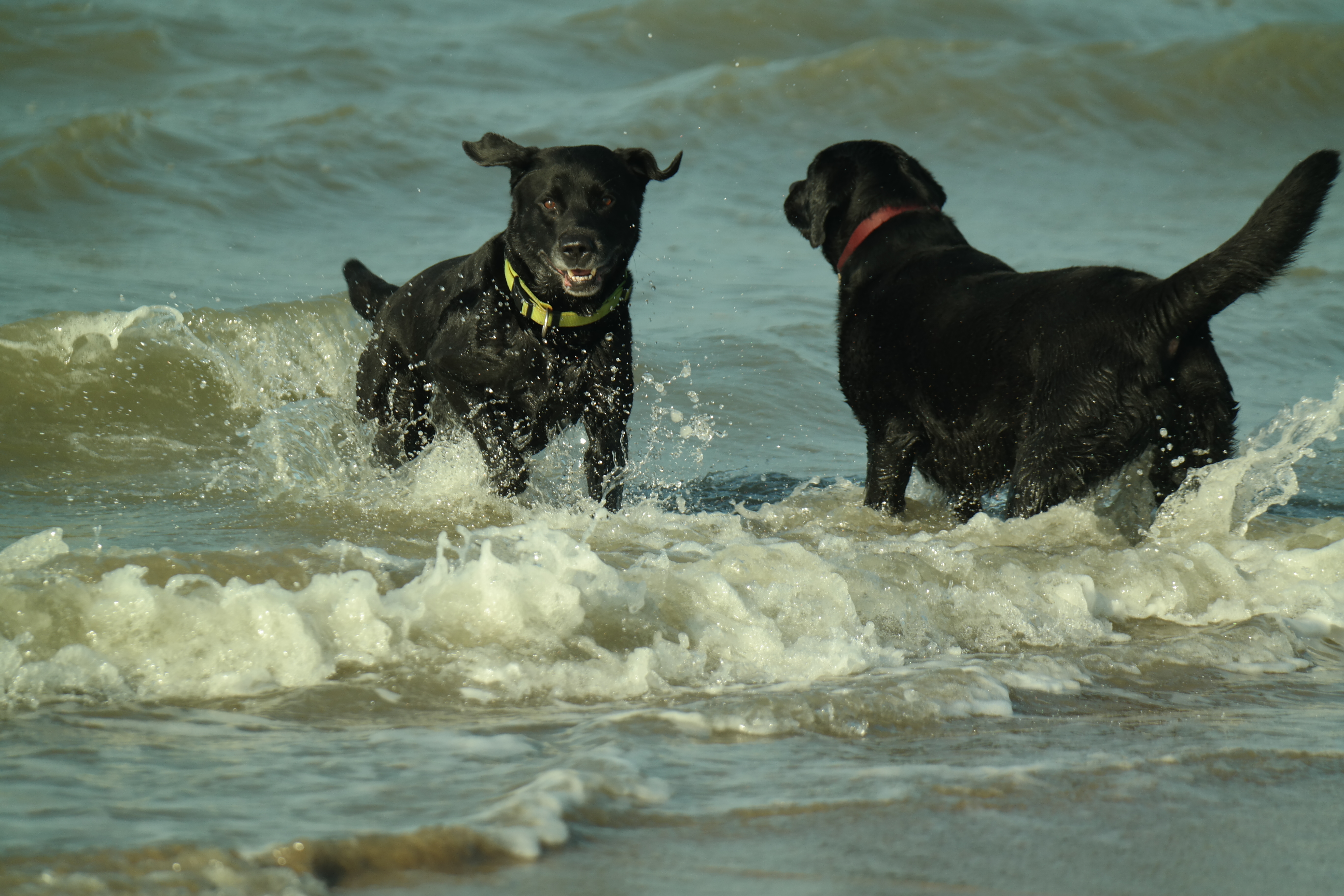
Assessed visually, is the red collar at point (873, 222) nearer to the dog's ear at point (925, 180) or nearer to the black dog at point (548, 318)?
the dog's ear at point (925, 180)

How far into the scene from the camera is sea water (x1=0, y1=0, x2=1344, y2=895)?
2.13 meters

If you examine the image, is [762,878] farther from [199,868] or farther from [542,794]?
[199,868]

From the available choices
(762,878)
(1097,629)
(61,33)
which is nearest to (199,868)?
(762,878)

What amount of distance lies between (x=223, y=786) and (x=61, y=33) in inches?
545

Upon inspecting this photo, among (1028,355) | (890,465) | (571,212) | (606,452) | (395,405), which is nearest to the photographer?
(1028,355)

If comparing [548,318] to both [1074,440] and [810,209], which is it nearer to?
[810,209]

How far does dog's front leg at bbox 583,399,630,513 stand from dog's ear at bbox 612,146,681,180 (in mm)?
882

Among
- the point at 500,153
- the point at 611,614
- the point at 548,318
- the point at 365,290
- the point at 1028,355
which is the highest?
the point at 500,153

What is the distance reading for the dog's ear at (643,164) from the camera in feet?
16.2

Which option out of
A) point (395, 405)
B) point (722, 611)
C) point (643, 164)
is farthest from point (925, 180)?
point (722, 611)

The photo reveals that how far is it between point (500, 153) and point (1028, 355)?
210cm

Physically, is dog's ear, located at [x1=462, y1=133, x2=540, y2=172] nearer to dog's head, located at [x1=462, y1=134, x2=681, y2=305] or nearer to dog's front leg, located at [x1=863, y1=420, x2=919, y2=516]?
dog's head, located at [x1=462, y1=134, x2=681, y2=305]

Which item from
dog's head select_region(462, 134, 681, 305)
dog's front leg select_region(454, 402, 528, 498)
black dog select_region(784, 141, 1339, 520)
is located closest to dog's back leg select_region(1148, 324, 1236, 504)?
black dog select_region(784, 141, 1339, 520)

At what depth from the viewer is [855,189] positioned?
5113 millimetres
